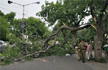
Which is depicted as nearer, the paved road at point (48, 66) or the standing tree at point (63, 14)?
the paved road at point (48, 66)

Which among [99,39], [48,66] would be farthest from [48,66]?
[99,39]

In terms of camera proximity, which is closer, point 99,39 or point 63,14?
point 99,39

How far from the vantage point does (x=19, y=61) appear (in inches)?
355

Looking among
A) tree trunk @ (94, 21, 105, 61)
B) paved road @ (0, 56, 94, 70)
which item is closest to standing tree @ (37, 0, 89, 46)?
tree trunk @ (94, 21, 105, 61)

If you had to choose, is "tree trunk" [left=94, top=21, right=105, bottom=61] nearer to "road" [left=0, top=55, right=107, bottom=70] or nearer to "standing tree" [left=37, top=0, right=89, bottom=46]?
"road" [left=0, top=55, right=107, bottom=70]

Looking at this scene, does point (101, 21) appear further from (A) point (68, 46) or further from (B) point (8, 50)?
(B) point (8, 50)

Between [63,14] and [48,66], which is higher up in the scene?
[63,14]

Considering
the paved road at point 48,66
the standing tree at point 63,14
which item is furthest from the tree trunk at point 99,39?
the standing tree at point 63,14

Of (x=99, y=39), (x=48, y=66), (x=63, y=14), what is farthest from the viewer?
(x=63, y=14)

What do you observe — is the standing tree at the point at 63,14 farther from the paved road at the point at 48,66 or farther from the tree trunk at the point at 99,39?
the paved road at the point at 48,66

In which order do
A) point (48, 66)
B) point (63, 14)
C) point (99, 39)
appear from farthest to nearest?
point (63, 14), point (99, 39), point (48, 66)

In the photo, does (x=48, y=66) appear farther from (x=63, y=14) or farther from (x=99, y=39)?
(x=63, y=14)

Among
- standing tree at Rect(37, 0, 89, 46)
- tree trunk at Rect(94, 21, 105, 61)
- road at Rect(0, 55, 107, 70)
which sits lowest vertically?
road at Rect(0, 55, 107, 70)

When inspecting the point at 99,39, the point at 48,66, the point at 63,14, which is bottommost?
the point at 48,66
